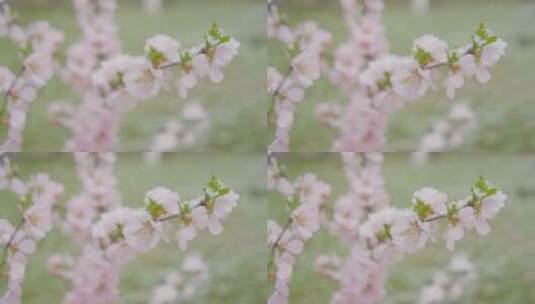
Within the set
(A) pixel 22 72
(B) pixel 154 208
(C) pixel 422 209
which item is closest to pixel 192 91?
(B) pixel 154 208

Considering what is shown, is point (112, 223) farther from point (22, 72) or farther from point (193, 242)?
point (22, 72)

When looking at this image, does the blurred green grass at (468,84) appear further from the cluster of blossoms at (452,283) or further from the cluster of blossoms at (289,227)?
the cluster of blossoms at (452,283)

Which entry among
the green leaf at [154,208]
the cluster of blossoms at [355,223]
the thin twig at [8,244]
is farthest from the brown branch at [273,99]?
the thin twig at [8,244]

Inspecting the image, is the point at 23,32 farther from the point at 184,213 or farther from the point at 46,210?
the point at 184,213

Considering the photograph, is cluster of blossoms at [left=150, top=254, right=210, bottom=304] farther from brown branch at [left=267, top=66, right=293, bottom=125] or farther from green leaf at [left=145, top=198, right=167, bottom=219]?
brown branch at [left=267, top=66, right=293, bottom=125]

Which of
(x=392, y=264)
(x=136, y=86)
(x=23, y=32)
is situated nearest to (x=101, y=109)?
(x=136, y=86)

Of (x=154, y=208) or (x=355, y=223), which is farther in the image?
(x=355, y=223)
